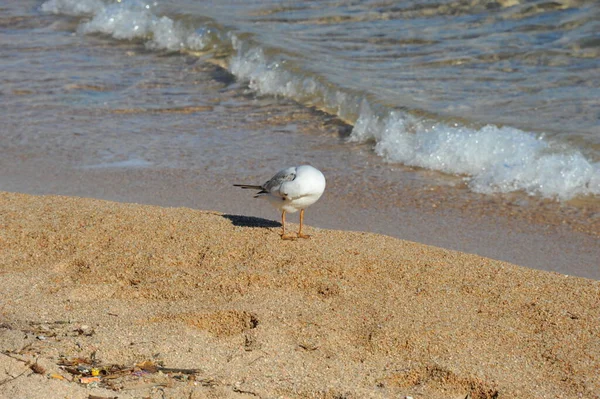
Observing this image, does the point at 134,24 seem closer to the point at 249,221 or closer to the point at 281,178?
the point at 249,221

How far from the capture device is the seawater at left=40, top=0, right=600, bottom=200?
292 inches

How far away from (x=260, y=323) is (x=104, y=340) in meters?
0.74

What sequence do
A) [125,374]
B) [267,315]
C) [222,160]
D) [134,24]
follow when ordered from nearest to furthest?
[125,374] < [267,315] < [222,160] < [134,24]

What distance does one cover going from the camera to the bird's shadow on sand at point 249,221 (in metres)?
5.58

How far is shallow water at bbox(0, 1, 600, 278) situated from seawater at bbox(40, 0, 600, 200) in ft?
0.99

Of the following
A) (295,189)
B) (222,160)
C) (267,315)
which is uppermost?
(295,189)

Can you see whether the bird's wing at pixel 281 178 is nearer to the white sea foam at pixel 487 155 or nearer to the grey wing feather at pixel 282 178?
the grey wing feather at pixel 282 178

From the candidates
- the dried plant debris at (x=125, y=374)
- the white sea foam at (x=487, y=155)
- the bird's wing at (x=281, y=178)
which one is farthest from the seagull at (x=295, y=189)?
the white sea foam at (x=487, y=155)

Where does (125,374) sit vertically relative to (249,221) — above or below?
above

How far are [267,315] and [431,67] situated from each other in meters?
7.33

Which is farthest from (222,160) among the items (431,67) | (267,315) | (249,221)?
(431,67)

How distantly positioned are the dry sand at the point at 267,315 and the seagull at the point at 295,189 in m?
0.23

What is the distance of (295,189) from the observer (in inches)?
200

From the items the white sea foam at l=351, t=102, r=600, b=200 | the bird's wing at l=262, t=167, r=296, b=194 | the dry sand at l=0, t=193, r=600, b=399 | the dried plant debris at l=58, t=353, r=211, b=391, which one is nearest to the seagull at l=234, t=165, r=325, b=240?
the bird's wing at l=262, t=167, r=296, b=194
